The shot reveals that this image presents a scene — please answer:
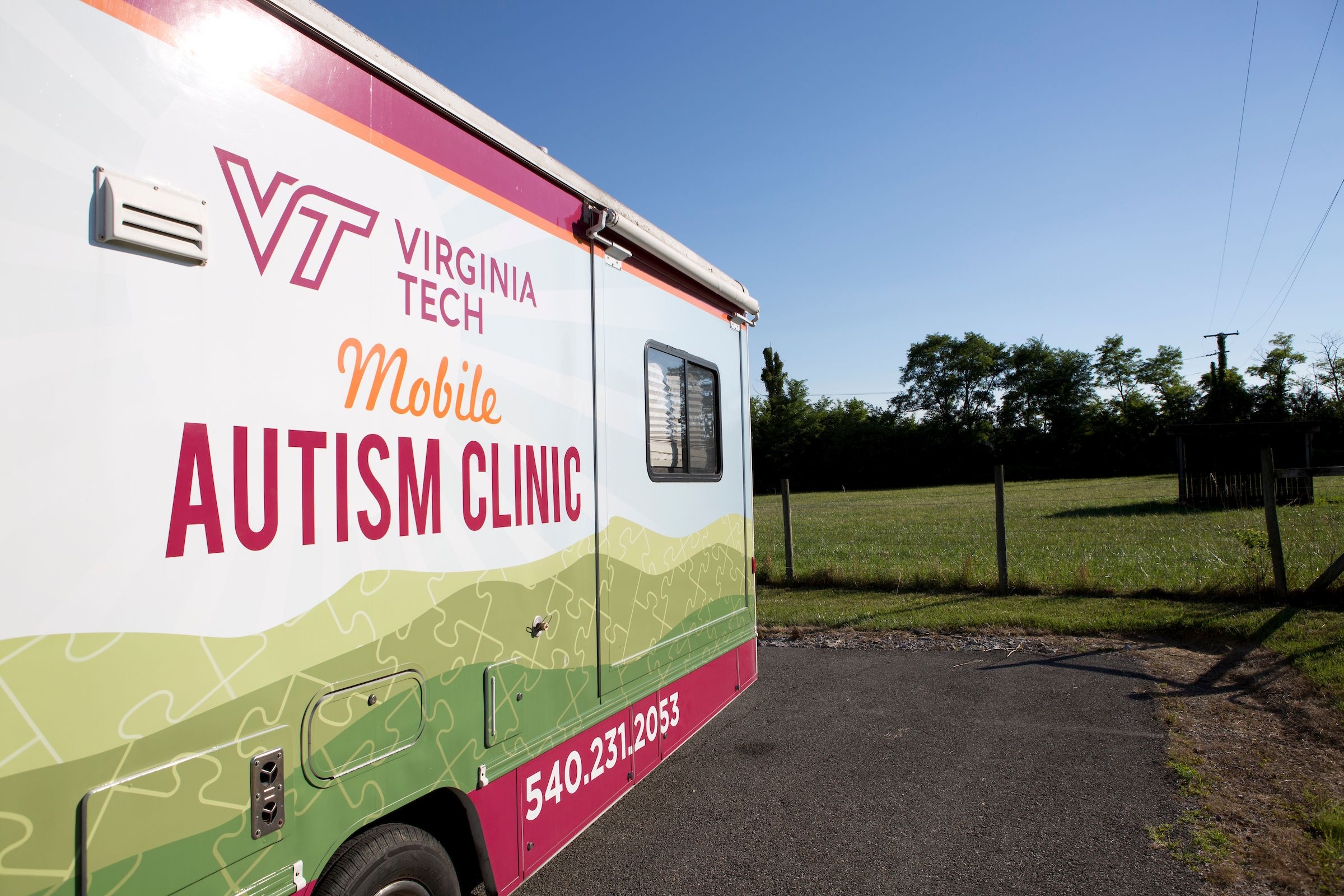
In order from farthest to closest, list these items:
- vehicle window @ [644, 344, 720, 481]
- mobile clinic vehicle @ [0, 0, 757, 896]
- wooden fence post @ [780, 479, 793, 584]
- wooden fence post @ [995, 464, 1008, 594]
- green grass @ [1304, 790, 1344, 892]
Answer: wooden fence post @ [780, 479, 793, 584]
wooden fence post @ [995, 464, 1008, 594]
vehicle window @ [644, 344, 720, 481]
green grass @ [1304, 790, 1344, 892]
mobile clinic vehicle @ [0, 0, 757, 896]

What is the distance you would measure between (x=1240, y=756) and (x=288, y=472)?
17.4 ft

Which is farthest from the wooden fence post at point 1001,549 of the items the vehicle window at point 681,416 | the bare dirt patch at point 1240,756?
the vehicle window at point 681,416

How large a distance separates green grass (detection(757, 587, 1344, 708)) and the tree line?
52.5 meters

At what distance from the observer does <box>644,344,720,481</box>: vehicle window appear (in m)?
3.90

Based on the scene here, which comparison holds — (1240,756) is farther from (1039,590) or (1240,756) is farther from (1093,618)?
(1039,590)

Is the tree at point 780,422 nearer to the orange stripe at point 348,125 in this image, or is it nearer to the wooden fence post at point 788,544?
the wooden fence post at point 788,544

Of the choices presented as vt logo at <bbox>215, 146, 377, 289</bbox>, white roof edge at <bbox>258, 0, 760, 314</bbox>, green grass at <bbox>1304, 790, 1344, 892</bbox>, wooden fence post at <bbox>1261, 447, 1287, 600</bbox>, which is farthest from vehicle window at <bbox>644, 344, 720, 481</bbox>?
wooden fence post at <bbox>1261, 447, 1287, 600</bbox>

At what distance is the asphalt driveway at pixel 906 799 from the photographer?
346 cm

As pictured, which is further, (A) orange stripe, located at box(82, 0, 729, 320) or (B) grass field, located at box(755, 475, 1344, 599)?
(B) grass field, located at box(755, 475, 1344, 599)

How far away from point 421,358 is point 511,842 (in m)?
1.69

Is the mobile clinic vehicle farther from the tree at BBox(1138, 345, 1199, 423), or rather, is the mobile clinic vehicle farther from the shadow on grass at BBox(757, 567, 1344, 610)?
the tree at BBox(1138, 345, 1199, 423)

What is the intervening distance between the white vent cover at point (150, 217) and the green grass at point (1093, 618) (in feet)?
23.4

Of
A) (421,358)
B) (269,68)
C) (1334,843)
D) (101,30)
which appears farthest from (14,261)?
(1334,843)

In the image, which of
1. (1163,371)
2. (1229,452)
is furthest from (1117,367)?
(1229,452)
